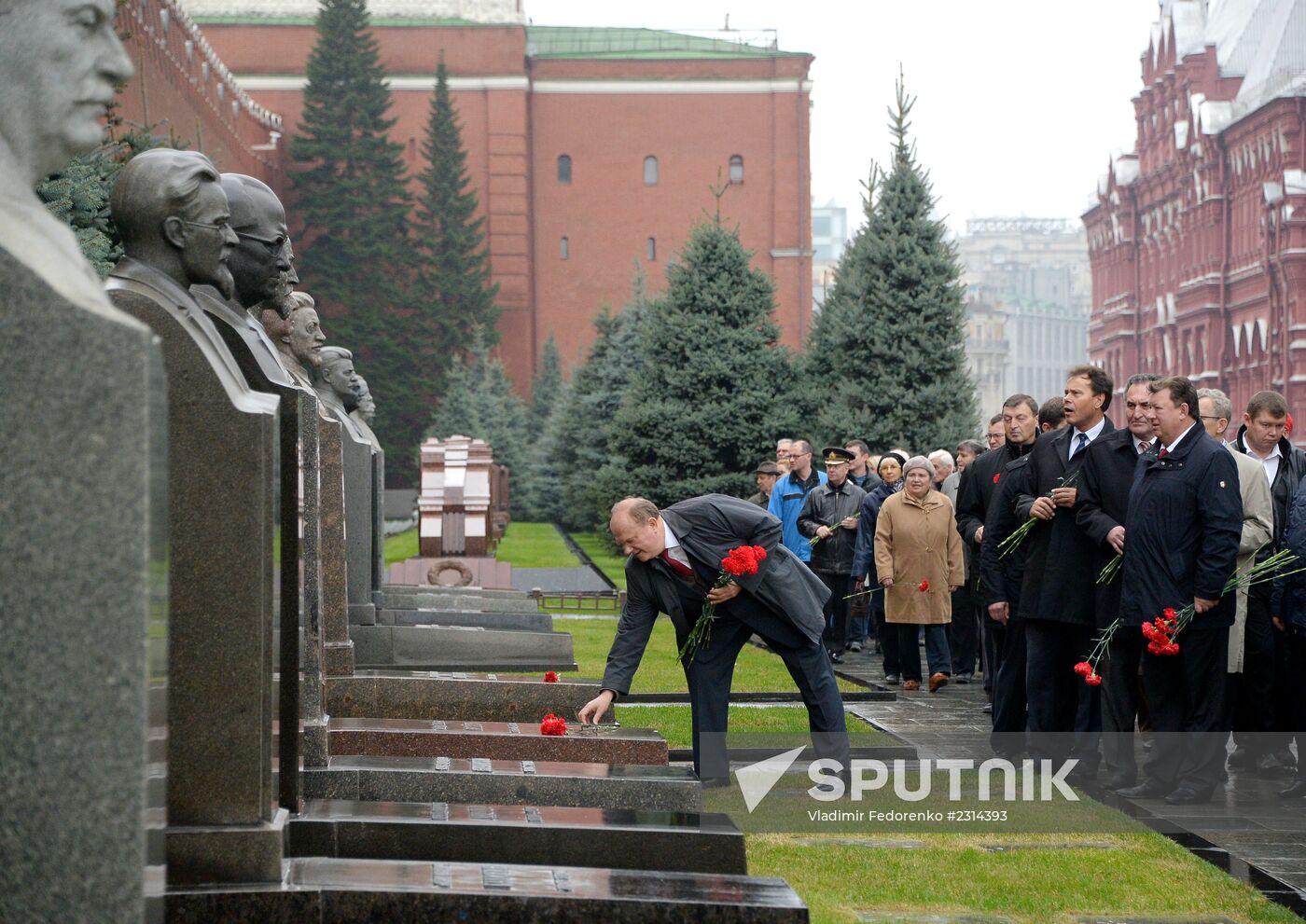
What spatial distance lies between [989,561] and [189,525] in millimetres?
5945

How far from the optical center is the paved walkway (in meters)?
6.54

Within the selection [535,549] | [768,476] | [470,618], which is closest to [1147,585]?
[470,618]

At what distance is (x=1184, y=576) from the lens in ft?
26.1

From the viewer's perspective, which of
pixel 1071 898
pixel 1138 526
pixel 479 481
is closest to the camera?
pixel 1071 898

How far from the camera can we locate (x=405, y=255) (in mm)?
59469

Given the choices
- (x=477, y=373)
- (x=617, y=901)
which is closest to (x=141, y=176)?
(x=617, y=901)

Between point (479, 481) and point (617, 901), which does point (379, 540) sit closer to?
point (479, 481)

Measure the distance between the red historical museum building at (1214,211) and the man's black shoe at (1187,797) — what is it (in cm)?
4986

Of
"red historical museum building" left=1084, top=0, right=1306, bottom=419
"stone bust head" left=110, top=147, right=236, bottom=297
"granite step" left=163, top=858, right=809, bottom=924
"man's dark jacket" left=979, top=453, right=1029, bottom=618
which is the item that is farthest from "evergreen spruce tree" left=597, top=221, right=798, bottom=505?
"red historical museum building" left=1084, top=0, right=1306, bottom=419

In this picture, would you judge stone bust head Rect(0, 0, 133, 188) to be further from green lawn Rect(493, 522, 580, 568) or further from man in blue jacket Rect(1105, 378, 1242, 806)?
green lawn Rect(493, 522, 580, 568)

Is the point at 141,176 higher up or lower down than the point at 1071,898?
higher up

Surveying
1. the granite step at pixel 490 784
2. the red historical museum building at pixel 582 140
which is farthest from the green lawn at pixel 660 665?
the red historical museum building at pixel 582 140

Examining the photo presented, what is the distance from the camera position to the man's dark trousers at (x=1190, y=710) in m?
8.01

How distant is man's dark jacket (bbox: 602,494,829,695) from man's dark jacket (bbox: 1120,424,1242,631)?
145 cm
